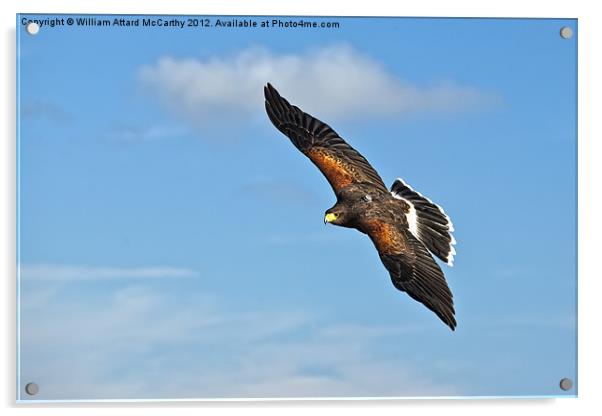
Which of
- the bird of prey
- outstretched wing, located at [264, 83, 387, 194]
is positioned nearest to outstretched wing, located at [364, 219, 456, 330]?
the bird of prey

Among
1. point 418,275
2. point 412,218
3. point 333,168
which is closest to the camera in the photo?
point 418,275

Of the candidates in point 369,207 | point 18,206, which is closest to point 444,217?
point 369,207

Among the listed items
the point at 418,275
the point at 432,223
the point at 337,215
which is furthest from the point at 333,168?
the point at 418,275

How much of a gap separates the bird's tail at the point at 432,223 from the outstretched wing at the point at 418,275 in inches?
2.8

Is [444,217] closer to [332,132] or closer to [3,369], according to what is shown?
[332,132]

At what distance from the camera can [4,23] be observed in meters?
5.48

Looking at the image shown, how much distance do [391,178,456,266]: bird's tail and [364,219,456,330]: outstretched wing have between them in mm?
72

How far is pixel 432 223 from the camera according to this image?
18.5ft

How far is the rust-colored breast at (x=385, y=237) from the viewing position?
568 centimetres

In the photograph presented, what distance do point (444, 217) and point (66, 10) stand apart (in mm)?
2374

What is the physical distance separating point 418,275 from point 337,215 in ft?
1.85

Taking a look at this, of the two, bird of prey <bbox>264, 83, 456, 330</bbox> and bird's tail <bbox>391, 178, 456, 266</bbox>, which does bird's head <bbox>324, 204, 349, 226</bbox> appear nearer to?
bird of prey <bbox>264, 83, 456, 330</bbox>

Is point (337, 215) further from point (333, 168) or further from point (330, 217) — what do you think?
point (333, 168)

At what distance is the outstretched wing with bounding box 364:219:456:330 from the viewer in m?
5.57
